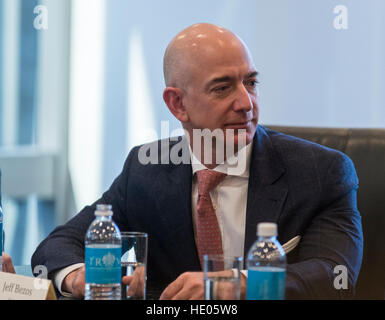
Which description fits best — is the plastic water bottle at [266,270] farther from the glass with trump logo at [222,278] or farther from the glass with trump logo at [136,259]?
the glass with trump logo at [136,259]

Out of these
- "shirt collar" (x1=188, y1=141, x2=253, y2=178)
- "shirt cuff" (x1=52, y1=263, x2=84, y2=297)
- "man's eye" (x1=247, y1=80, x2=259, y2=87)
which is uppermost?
"man's eye" (x1=247, y1=80, x2=259, y2=87)

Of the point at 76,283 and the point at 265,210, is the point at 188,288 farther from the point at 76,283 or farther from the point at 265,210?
the point at 265,210

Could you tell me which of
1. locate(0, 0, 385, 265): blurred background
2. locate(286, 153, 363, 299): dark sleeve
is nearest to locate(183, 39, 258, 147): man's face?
locate(286, 153, 363, 299): dark sleeve

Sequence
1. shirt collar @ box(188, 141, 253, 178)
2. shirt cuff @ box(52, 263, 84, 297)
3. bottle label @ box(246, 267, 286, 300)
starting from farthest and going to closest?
shirt collar @ box(188, 141, 253, 178)
shirt cuff @ box(52, 263, 84, 297)
bottle label @ box(246, 267, 286, 300)

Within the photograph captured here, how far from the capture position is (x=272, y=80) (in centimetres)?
405

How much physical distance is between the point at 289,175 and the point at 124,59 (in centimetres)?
277

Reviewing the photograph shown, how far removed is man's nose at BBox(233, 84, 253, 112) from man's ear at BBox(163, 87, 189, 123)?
0.24 m

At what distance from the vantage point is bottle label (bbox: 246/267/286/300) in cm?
115

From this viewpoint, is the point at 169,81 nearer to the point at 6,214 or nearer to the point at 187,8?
the point at 187,8

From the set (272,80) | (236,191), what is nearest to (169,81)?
(236,191)

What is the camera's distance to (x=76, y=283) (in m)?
1.60

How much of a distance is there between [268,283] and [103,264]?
1.30 feet

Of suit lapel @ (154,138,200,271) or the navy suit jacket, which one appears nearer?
the navy suit jacket

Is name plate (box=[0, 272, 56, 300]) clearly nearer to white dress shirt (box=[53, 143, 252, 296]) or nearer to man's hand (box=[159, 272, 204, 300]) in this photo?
man's hand (box=[159, 272, 204, 300])
